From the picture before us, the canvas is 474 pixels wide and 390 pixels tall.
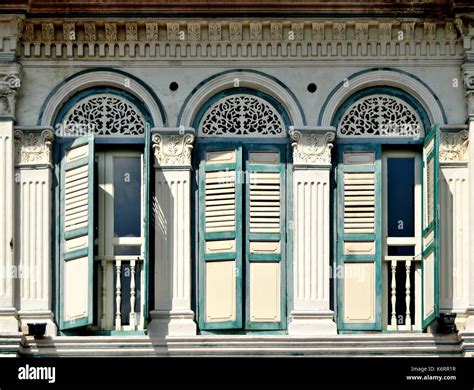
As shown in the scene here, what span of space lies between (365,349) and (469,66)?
11.9 feet

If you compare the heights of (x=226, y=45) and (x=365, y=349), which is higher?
(x=226, y=45)

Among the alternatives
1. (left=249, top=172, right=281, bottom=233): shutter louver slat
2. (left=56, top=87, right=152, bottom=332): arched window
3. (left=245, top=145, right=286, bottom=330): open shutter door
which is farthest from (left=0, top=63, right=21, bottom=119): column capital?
(left=249, top=172, right=281, bottom=233): shutter louver slat

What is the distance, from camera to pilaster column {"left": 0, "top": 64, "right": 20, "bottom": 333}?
30797mm

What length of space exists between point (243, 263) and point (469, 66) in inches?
141

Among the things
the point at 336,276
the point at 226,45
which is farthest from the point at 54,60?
the point at 336,276

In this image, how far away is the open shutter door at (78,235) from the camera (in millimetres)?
30859

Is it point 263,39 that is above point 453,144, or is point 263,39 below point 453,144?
above

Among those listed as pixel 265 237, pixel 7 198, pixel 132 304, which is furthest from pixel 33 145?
pixel 265 237

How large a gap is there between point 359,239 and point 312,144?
1273 mm

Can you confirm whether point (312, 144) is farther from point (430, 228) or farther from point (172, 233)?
point (172, 233)

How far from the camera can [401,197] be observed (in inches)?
1238

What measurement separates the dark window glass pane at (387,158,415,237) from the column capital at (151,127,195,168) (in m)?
2.44

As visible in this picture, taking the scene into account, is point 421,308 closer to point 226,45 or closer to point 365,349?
point 365,349
